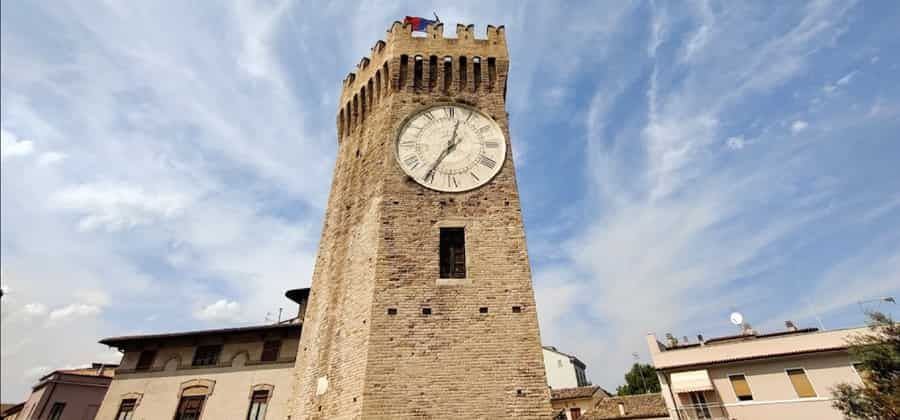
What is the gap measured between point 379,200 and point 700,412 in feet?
58.6

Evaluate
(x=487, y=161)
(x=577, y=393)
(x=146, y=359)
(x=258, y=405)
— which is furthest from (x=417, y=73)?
(x=577, y=393)

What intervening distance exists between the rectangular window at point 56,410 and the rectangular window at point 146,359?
25.4 feet

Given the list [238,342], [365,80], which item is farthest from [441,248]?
[238,342]

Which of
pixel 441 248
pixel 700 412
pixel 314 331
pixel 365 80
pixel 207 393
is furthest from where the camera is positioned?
pixel 700 412

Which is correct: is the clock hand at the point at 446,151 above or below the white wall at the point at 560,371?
below

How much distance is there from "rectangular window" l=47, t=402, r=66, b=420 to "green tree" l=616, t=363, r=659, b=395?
4016 cm

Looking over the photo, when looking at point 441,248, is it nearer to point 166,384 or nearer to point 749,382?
point 166,384

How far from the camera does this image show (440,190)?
11.9 m

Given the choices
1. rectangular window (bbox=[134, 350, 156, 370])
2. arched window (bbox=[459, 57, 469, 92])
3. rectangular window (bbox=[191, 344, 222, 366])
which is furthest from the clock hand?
rectangular window (bbox=[134, 350, 156, 370])

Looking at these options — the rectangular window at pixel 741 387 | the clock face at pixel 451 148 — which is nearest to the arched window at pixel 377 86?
the clock face at pixel 451 148

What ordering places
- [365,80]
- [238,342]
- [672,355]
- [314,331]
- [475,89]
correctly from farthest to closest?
[672,355] → [238,342] → [365,80] → [475,89] → [314,331]

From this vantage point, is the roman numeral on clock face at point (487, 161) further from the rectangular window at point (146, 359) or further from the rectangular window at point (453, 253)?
the rectangular window at point (146, 359)

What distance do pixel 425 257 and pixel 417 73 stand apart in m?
6.19

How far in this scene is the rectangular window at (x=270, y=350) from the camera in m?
18.0
